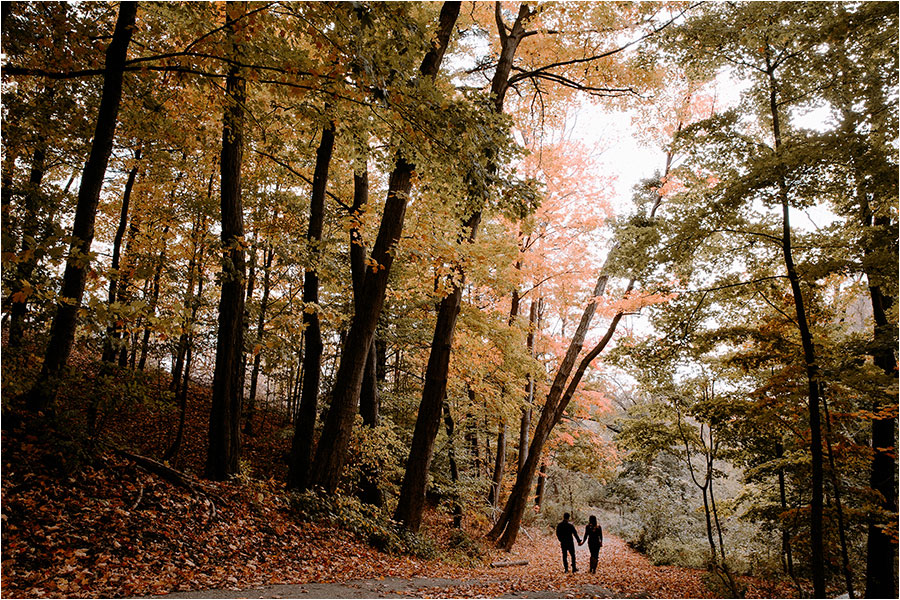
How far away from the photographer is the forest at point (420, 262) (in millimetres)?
4406

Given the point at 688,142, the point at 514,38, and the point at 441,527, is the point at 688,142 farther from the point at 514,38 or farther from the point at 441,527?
the point at 441,527

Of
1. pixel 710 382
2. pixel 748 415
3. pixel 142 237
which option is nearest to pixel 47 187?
pixel 142 237

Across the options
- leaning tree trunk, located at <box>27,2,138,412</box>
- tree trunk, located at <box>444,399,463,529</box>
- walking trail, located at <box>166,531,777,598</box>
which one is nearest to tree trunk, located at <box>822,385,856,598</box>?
walking trail, located at <box>166,531,777,598</box>

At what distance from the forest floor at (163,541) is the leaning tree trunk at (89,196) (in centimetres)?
29

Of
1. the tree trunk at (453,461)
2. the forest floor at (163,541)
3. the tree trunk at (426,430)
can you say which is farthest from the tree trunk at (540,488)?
the tree trunk at (426,430)

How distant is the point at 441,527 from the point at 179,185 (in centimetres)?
1211

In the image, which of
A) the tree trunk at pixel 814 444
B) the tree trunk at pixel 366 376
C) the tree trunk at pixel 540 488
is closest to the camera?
the tree trunk at pixel 814 444

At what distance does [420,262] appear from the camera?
292 inches

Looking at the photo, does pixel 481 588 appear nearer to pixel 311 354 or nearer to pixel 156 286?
pixel 311 354

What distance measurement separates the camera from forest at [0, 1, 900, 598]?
4406mm

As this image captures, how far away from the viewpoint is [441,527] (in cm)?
1359

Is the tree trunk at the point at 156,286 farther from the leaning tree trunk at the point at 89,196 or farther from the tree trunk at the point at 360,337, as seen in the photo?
the tree trunk at the point at 360,337

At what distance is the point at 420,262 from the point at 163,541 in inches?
191

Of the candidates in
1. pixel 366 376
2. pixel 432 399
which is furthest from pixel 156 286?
pixel 432 399
